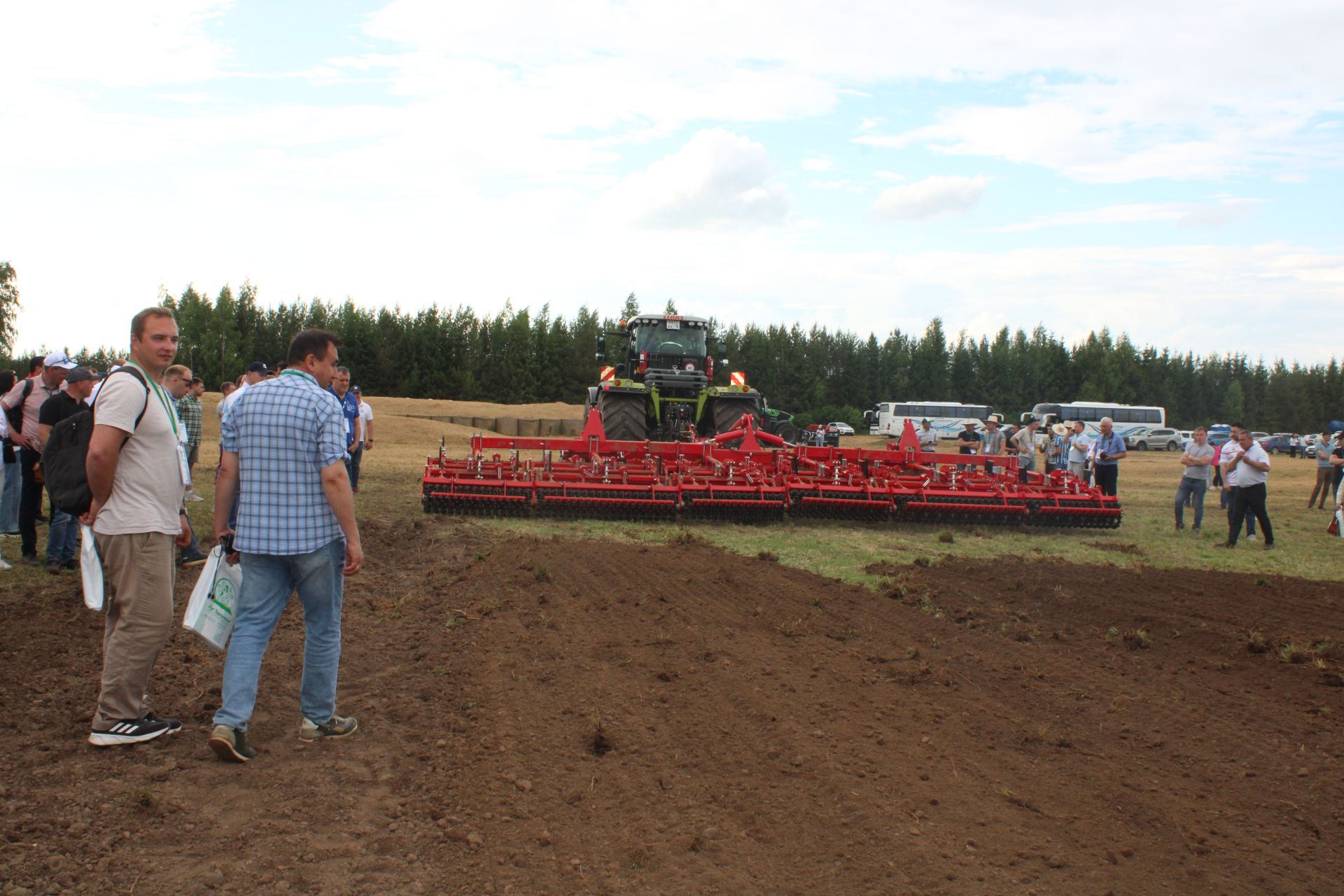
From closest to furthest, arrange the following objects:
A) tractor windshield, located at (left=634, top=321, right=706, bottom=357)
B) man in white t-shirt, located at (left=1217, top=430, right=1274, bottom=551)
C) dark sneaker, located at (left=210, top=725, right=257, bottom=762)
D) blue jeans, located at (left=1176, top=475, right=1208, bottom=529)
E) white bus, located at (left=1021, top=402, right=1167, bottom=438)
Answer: dark sneaker, located at (left=210, top=725, right=257, bottom=762) → man in white t-shirt, located at (left=1217, top=430, right=1274, bottom=551) → blue jeans, located at (left=1176, top=475, right=1208, bottom=529) → tractor windshield, located at (left=634, top=321, right=706, bottom=357) → white bus, located at (left=1021, top=402, right=1167, bottom=438)

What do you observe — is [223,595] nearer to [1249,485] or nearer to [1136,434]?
[1249,485]

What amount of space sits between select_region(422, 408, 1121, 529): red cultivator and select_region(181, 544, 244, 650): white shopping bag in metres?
6.82

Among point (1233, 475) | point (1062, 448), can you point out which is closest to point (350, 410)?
point (1233, 475)

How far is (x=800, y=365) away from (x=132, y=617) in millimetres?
65271

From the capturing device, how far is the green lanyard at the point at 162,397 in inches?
Answer: 163

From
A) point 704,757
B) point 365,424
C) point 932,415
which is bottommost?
point 704,757

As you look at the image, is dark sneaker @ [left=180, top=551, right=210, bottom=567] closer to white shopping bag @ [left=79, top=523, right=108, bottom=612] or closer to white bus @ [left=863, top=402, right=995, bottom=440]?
white shopping bag @ [left=79, top=523, right=108, bottom=612]

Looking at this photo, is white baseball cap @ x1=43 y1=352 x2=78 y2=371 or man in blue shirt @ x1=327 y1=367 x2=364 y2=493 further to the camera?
man in blue shirt @ x1=327 y1=367 x2=364 y2=493

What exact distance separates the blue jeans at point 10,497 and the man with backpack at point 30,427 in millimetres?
304

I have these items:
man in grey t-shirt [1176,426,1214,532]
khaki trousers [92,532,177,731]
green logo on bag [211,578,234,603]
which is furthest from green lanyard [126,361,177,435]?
man in grey t-shirt [1176,426,1214,532]

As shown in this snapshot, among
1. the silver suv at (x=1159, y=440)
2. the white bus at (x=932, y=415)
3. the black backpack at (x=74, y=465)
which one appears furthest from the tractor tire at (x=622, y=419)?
the silver suv at (x=1159, y=440)

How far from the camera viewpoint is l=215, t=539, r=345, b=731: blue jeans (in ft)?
13.1

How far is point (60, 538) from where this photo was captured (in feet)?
24.7

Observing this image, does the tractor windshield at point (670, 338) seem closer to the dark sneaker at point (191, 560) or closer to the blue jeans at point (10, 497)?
the dark sneaker at point (191, 560)
